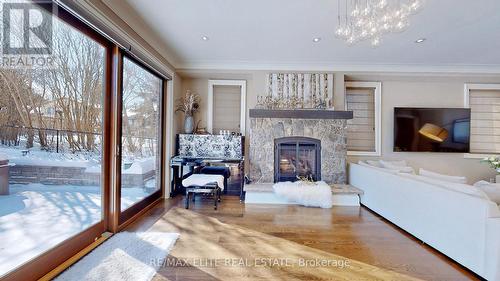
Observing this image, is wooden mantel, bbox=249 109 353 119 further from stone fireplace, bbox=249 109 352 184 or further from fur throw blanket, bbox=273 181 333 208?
fur throw blanket, bbox=273 181 333 208

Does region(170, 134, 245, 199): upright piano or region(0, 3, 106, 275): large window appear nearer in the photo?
region(0, 3, 106, 275): large window

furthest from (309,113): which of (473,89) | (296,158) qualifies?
(473,89)

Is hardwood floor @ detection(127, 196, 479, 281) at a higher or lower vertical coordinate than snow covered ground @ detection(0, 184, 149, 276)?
lower

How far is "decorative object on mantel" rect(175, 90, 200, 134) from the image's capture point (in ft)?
14.1

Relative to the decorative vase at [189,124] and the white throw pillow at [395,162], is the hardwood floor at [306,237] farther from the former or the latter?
the decorative vase at [189,124]

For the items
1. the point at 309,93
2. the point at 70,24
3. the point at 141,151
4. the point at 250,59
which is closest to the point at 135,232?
the point at 141,151

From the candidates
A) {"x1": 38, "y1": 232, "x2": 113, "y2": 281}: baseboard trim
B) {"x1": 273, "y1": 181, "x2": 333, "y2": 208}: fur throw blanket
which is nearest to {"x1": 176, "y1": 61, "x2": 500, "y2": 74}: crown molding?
{"x1": 273, "y1": 181, "x2": 333, "y2": 208}: fur throw blanket

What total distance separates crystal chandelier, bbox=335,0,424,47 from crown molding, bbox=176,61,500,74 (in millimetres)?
1669

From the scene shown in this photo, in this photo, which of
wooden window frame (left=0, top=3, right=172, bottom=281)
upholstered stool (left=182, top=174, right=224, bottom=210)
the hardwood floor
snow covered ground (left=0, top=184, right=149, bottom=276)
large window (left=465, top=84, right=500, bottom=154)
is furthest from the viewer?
large window (left=465, top=84, right=500, bottom=154)

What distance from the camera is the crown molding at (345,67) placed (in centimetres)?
410

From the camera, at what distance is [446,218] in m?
2.15

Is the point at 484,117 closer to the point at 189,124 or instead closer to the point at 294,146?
the point at 294,146

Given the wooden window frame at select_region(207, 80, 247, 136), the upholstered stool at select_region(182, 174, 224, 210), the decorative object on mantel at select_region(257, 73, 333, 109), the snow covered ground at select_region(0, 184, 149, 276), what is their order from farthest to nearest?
the wooden window frame at select_region(207, 80, 247, 136) → the decorative object on mantel at select_region(257, 73, 333, 109) → the upholstered stool at select_region(182, 174, 224, 210) → the snow covered ground at select_region(0, 184, 149, 276)

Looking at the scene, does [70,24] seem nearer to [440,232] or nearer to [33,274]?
[33,274]
